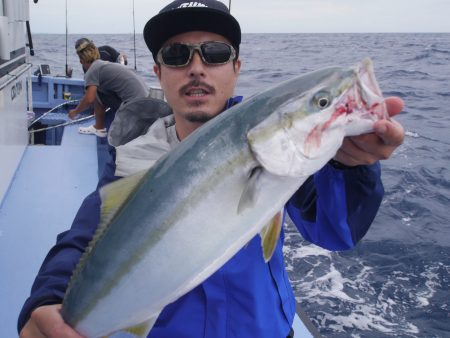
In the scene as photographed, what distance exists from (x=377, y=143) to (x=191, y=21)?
1.25 meters

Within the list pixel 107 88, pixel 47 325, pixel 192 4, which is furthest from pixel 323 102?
pixel 107 88

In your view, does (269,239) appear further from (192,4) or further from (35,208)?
(35,208)

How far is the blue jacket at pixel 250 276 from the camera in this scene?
6.04ft

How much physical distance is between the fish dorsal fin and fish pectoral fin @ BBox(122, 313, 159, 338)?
0.95ft

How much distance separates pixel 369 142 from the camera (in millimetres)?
1579

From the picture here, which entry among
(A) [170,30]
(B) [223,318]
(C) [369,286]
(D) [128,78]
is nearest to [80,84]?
(D) [128,78]

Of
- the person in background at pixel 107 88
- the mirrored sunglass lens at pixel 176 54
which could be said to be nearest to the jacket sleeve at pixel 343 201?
the mirrored sunglass lens at pixel 176 54

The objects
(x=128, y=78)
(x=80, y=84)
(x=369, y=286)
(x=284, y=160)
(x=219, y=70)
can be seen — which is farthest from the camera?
(x=80, y=84)

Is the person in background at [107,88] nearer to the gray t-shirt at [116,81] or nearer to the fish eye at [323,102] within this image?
the gray t-shirt at [116,81]

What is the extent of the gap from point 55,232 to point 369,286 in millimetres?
3513

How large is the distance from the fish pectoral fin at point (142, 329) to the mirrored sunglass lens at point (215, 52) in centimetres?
132

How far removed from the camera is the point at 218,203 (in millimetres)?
1473

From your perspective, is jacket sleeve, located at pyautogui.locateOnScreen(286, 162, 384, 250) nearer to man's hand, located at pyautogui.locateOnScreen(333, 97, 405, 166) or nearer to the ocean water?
man's hand, located at pyautogui.locateOnScreen(333, 97, 405, 166)

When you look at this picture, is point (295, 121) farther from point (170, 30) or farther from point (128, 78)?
point (128, 78)
